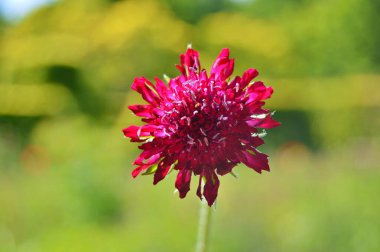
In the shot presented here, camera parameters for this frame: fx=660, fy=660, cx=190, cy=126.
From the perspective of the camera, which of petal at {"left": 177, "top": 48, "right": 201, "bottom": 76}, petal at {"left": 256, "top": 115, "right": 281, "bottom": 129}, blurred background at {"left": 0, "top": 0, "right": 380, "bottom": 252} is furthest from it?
blurred background at {"left": 0, "top": 0, "right": 380, "bottom": 252}

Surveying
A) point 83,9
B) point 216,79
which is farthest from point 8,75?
point 216,79

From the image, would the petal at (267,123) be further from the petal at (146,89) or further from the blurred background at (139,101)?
the blurred background at (139,101)

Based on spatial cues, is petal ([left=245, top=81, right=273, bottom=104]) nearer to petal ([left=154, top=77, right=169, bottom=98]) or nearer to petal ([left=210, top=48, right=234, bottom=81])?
petal ([left=210, top=48, right=234, bottom=81])

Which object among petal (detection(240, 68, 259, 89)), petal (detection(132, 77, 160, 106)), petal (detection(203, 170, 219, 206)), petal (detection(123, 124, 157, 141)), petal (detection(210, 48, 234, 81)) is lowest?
petal (detection(203, 170, 219, 206))

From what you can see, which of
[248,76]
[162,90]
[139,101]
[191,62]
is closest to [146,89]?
[162,90]

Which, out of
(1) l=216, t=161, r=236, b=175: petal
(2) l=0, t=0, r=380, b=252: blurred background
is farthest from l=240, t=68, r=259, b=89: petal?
(2) l=0, t=0, r=380, b=252: blurred background

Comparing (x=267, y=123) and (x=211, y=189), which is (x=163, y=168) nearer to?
(x=211, y=189)

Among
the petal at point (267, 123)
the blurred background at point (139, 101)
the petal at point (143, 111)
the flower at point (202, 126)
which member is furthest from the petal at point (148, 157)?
the blurred background at point (139, 101)
